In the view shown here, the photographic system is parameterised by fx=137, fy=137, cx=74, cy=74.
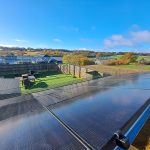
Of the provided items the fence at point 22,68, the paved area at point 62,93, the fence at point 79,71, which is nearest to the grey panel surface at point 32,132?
the paved area at point 62,93

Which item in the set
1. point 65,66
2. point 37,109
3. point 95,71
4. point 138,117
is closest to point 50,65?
point 65,66

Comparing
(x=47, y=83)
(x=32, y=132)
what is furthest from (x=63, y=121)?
(x=47, y=83)

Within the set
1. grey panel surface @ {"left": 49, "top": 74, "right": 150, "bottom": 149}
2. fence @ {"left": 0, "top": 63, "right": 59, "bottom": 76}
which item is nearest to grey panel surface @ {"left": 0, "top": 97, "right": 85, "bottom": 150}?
grey panel surface @ {"left": 49, "top": 74, "right": 150, "bottom": 149}

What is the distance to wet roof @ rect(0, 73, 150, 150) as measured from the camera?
2.63 m

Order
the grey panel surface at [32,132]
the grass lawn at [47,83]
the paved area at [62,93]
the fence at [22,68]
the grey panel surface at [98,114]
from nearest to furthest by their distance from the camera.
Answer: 1. the grey panel surface at [32,132]
2. the grey panel surface at [98,114]
3. the paved area at [62,93]
4. the grass lawn at [47,83]
5. the fence at [22,68]

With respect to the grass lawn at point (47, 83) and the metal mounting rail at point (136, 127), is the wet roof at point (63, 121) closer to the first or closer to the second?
the metal mounting rail at point (136, 127)

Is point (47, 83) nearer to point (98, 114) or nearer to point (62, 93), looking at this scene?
point (62, 93)

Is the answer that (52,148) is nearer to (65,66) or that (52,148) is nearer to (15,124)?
(15,124)

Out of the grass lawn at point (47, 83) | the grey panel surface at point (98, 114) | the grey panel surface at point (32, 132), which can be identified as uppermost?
the grey panel surface at point (98, 114)

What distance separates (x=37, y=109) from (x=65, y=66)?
15.4 meters

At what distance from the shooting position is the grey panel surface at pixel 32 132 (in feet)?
8.27

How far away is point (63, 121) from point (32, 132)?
0.81 meters

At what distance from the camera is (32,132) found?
2.98 m

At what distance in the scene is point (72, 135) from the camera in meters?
2.84
